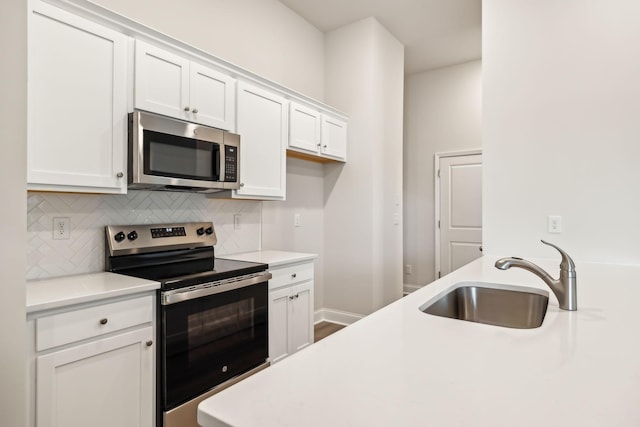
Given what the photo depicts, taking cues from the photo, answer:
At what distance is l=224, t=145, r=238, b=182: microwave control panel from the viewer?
7.98 ft

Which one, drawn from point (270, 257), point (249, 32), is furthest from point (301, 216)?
point (249, 32)

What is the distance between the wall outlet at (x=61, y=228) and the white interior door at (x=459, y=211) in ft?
14.2

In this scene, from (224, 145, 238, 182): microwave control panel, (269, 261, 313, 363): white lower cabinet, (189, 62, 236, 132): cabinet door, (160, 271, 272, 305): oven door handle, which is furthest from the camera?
(269, 261, 313, 363): white lower cabinet

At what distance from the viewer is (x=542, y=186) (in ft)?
7.74

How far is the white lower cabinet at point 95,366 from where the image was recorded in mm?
1405

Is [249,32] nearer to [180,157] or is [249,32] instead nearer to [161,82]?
[161,82]

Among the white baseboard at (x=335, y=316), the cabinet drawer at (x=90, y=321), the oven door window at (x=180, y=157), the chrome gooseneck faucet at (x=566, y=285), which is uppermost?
the oven door window at (x=180, y=157)

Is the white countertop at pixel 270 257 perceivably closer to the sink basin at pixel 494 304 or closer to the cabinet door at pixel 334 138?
the cabinet door at pixel 334 138

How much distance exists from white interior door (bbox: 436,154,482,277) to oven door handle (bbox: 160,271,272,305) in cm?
338

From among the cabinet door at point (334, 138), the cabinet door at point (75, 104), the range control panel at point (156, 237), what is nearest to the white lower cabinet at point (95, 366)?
the range control panel at point (156, 237)

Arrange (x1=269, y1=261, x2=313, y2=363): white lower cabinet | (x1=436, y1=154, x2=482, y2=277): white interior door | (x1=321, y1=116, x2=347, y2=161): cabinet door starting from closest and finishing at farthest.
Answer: (x1=269, y1=261, x2=313, y2=363): white lower cabinet
(x1=321, y1=116, x2=347, y2=161): cabinet door
(x1=436, y1=154, x2=482, y2=277): white interior door

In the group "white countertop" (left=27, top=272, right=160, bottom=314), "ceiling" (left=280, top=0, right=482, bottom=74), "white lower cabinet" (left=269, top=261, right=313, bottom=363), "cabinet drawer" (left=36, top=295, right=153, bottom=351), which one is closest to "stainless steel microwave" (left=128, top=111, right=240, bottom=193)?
"white countertop" (left=27, top=272, right=160, bottom=314)

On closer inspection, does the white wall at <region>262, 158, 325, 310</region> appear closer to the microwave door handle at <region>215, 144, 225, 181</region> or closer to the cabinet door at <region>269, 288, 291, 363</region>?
the cabinet door at <region>269, 288, 291, 363</region>

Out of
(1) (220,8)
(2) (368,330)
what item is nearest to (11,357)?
(2) (368,330)
